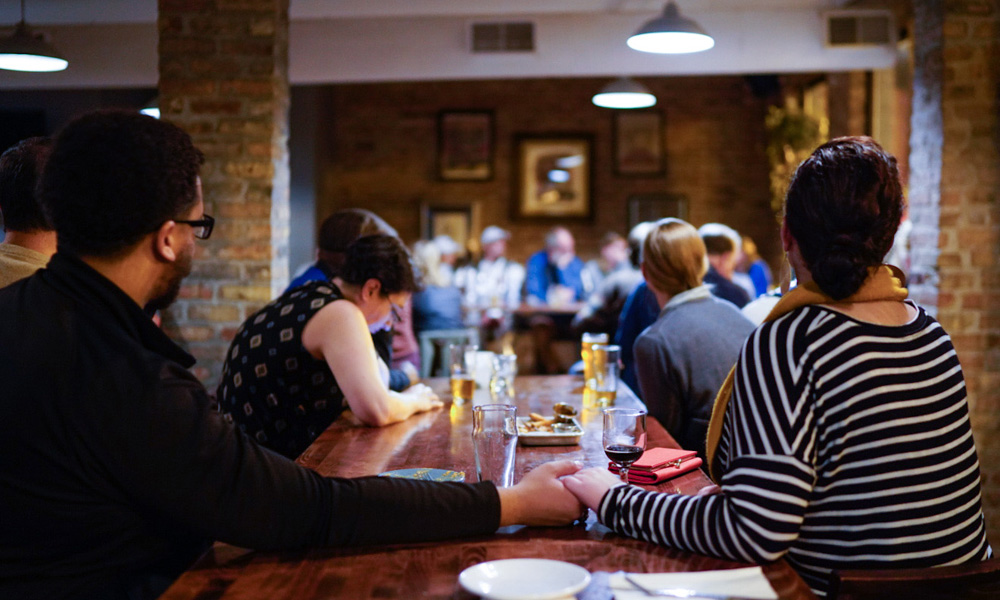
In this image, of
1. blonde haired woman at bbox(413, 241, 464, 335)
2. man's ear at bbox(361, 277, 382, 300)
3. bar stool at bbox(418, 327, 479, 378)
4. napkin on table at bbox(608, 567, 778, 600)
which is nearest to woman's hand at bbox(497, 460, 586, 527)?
napkin on table at bbox(608, 567, 778, 600)

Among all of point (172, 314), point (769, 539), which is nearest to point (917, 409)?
point (769, 539)

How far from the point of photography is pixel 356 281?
8.15 feet

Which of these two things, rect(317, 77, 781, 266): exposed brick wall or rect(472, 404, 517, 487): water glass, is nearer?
rect(472, 404, 517, 487): water glass

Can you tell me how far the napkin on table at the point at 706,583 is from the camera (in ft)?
3.51

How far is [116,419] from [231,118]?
2.77 m

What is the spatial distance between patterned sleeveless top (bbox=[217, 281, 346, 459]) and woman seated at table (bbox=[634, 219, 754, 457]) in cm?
95

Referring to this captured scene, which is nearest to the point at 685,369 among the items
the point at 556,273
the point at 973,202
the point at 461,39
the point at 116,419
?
the point at 116,419

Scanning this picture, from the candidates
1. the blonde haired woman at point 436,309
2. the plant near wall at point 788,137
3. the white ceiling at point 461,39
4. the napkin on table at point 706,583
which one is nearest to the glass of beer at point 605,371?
the napkin on table at point 706,583

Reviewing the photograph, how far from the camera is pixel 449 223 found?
985cm

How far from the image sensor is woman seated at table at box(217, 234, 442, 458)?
222 cm

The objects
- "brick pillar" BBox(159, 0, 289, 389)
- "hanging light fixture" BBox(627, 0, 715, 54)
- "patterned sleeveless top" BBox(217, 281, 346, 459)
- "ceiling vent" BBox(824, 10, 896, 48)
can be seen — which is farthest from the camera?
"ceiling vent" BBox(824, 10, 896, 48)

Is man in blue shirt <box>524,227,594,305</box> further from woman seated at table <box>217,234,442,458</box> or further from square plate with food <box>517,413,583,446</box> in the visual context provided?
square plate with food <box>517,413,583,446</box>

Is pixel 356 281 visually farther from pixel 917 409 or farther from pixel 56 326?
pixel 917 409

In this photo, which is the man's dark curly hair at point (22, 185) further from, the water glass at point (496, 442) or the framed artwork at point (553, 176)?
the framed artwork at point (553, 176)
